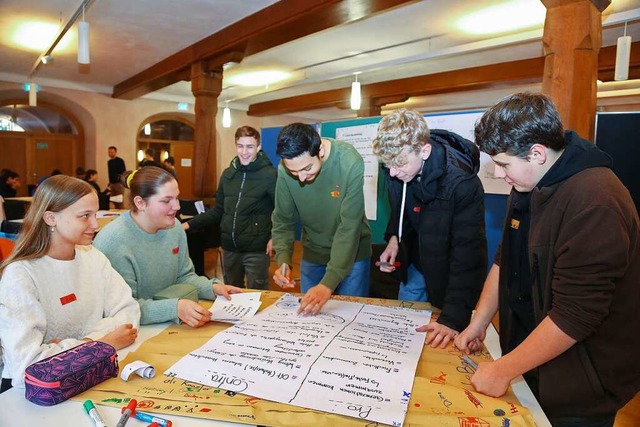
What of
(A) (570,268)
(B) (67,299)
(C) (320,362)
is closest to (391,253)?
(C) (320,362)

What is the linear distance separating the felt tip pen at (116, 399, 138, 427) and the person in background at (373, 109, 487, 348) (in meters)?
→ 0.85

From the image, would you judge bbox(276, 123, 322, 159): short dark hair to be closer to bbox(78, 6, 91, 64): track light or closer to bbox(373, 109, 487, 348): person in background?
bbox(373, 109, 487, 348): person in background

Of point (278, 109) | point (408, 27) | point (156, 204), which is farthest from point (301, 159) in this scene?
point (278, 109)

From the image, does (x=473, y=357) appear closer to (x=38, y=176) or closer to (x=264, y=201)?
(x=264, y=201)

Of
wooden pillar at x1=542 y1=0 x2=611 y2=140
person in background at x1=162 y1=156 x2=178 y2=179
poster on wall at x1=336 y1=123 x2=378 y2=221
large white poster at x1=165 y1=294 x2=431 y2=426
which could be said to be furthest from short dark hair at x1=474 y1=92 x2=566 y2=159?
person in background at x1=162 y1=156 x2=178 y2=179

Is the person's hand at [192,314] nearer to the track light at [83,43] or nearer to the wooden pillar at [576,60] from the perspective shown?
the wooden pillar at [576,60]

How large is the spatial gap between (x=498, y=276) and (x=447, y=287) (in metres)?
0.21

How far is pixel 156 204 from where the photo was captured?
168 centimetres

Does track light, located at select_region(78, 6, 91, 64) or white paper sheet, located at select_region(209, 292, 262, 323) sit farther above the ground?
track light, located at select_region(78, 6, 91, 64)

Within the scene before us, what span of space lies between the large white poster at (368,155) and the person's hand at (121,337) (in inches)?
115

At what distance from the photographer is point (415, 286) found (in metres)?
1.88

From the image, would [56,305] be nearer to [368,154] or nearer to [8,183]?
[368,154]

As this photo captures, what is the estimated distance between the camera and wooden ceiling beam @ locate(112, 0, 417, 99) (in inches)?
145

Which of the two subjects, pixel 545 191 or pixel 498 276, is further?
pixel 498 276
